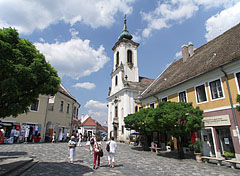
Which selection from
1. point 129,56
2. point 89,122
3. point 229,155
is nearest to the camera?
point 229,155

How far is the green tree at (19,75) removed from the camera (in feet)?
18.6

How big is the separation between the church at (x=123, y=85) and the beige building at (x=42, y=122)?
10.3 metres

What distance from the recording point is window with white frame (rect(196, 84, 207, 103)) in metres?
13.4

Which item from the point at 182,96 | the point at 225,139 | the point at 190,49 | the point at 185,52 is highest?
the point at 190,49

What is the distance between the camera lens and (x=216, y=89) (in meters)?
12.4

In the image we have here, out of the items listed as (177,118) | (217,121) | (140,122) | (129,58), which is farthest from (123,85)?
(217,121)

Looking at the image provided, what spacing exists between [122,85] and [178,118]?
2311 centimetres

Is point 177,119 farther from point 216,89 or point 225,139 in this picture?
point 216,89

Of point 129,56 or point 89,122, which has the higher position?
point 129,56

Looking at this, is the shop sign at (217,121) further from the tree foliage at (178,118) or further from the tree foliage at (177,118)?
the tree foliage at (178,118)

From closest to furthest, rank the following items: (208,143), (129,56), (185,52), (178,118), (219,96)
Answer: (178,118) < (219,96) < (208,143) < (185,52) < (129,56)

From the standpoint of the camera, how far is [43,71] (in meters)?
6.73

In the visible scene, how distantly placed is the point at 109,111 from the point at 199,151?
2829cm

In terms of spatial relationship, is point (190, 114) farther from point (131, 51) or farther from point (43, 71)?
point (131, 51)
